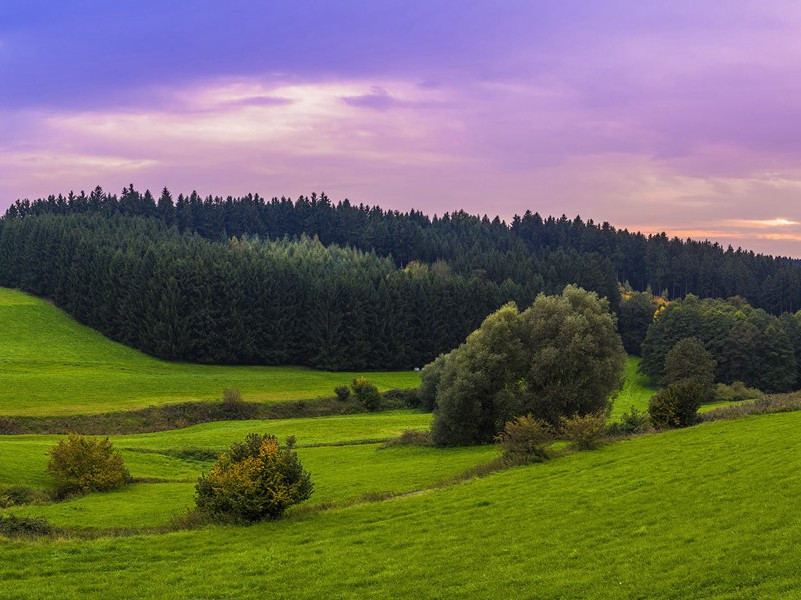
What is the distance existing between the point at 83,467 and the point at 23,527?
15397 mm

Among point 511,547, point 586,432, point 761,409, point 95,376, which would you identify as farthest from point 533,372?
point 95,376

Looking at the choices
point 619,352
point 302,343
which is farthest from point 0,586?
point 302,343

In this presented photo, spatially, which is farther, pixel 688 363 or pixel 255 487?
pixel 688 363

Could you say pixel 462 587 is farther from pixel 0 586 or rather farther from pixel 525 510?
pixel 0 586

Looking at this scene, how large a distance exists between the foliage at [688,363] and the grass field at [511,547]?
277 ft

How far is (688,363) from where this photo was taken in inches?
4609

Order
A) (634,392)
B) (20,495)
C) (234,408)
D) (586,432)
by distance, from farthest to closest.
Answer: (634,392) → (234,408) → (586,432) → (20,495)

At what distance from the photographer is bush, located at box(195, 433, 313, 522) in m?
33.2

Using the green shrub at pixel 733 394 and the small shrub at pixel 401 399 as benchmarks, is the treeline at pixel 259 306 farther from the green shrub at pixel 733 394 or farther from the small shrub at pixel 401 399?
the green shrub at pixel 733 394

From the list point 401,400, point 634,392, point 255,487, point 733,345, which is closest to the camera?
point 255,487

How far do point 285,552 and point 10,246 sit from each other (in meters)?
198

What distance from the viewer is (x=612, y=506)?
96.3ft

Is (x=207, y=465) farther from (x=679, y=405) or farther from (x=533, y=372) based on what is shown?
(x=679, y=405)

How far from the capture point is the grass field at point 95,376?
94188mm
